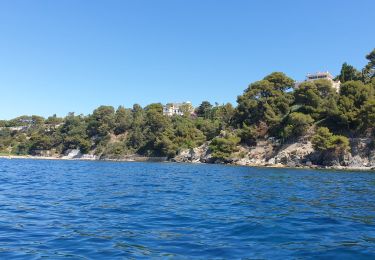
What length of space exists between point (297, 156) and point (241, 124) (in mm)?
27949

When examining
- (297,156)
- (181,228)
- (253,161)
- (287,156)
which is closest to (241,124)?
(253,161)

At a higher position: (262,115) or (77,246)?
(262,115)

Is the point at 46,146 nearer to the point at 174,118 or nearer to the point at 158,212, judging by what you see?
the point at 174,118

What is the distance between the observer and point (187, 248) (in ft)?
30.5

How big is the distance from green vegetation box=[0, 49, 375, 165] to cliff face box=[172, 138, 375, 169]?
1.99m

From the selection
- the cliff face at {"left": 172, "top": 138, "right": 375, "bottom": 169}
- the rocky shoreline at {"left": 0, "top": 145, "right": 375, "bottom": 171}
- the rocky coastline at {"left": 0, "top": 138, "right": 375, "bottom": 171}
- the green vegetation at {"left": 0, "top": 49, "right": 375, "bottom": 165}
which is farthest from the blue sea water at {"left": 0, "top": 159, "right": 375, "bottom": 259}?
the green vegetation at {"left": 0, "top": 49, "right": 375, "bottom": 165}

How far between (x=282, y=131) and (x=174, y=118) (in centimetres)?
5616

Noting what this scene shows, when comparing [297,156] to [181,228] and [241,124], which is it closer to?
[241,124]

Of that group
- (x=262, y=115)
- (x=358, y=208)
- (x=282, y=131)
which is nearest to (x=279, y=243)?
(x=358, y=208)

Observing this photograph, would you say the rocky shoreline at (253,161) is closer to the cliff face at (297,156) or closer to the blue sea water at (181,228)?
the cliff face at (297,156)

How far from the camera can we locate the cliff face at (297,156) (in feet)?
260

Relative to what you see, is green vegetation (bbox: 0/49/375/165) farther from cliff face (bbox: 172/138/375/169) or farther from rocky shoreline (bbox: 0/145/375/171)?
rocky shoreline (bbox: 0/145/375/171)

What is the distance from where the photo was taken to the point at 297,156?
285 feet

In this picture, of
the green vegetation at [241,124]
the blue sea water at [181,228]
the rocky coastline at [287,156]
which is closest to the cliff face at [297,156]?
the rocky coastline at [287,156]
